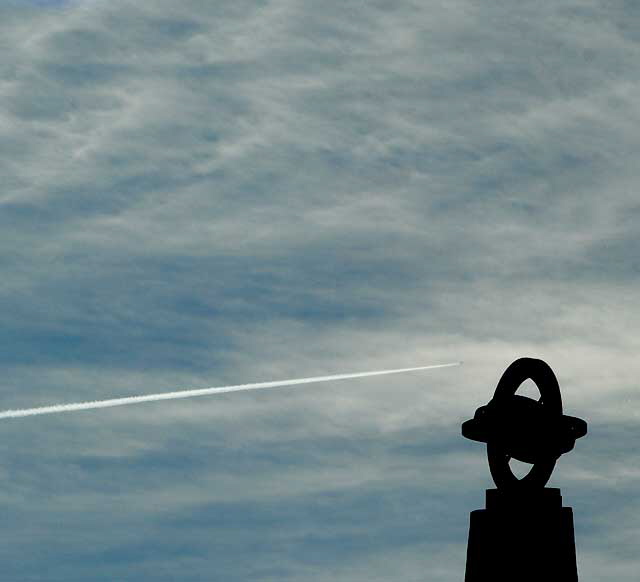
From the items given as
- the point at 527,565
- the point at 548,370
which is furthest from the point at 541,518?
the point at 548,370

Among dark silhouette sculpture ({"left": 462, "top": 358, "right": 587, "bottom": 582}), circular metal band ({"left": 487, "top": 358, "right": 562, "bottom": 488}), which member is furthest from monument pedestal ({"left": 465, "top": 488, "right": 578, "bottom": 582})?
circular metal band ({"left": 487, "top": 358, "right": 562, "bottom": 488})

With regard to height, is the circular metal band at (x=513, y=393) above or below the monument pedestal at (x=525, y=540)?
above

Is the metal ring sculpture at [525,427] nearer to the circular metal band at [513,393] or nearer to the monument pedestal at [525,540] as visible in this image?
the circular metal band at [513,393]

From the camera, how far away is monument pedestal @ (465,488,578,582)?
25.1 metres

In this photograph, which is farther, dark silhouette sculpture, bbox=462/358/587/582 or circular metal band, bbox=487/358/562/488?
circular metal band, bbox=487/358/562/488

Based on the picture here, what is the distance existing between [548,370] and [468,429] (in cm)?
178

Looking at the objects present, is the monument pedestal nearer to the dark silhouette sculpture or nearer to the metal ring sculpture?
the dark silhouette sculpture

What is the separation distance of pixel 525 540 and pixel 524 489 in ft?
2.94

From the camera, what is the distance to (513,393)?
1005 inches

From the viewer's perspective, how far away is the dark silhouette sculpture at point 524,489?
25.1 metres

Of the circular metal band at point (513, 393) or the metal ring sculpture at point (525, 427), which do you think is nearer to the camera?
the metal ring sculpture at point (525, 427)

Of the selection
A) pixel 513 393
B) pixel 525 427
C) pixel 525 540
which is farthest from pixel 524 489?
pixel 513 393

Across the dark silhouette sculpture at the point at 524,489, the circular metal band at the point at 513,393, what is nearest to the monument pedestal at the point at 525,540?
the dark silhouette sculpture at the point at 524,489

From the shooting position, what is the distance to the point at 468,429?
25562 mm
